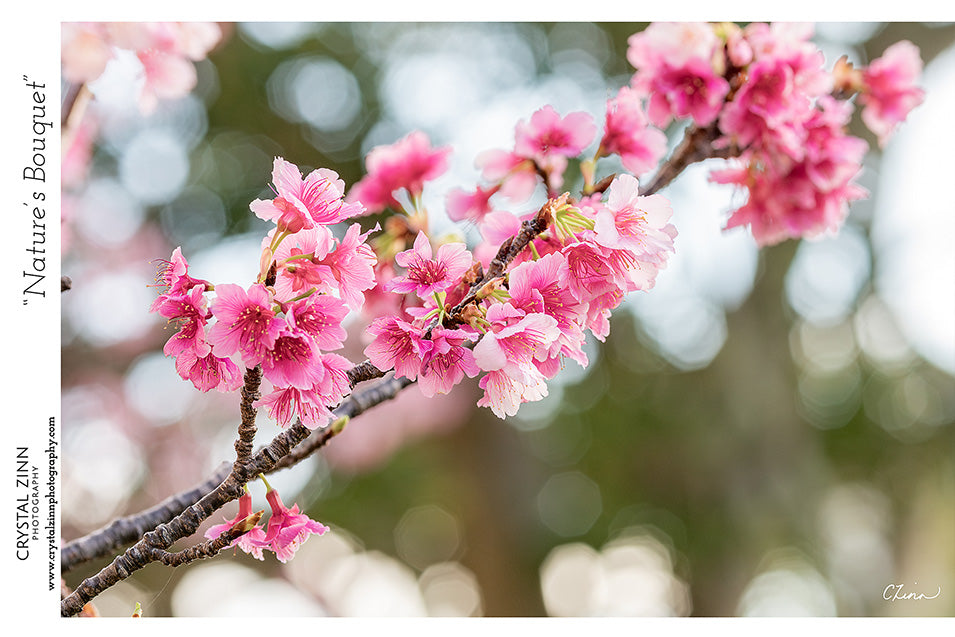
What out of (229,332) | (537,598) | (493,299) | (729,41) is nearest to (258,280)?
(229,332)

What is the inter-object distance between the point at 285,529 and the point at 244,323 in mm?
189

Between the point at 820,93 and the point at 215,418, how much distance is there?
163cm

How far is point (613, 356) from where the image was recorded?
254cm

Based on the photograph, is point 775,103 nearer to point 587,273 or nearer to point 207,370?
point 587,273

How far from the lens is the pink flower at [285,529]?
542 mm

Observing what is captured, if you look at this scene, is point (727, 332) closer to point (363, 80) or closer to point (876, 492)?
point (876, 492)

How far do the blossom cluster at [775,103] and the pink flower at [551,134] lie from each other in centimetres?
11

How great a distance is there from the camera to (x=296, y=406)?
19.9 inches

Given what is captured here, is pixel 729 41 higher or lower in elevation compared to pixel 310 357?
higher

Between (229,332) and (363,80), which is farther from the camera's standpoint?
(363,80)

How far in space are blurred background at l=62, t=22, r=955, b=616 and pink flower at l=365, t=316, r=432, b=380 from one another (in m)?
1.08

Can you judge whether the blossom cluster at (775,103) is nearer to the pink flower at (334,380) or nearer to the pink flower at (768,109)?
the pink flower at (768,109)

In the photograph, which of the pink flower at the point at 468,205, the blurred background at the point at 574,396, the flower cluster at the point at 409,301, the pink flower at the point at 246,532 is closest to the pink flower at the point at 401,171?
the pink flower at the point at 468,205
